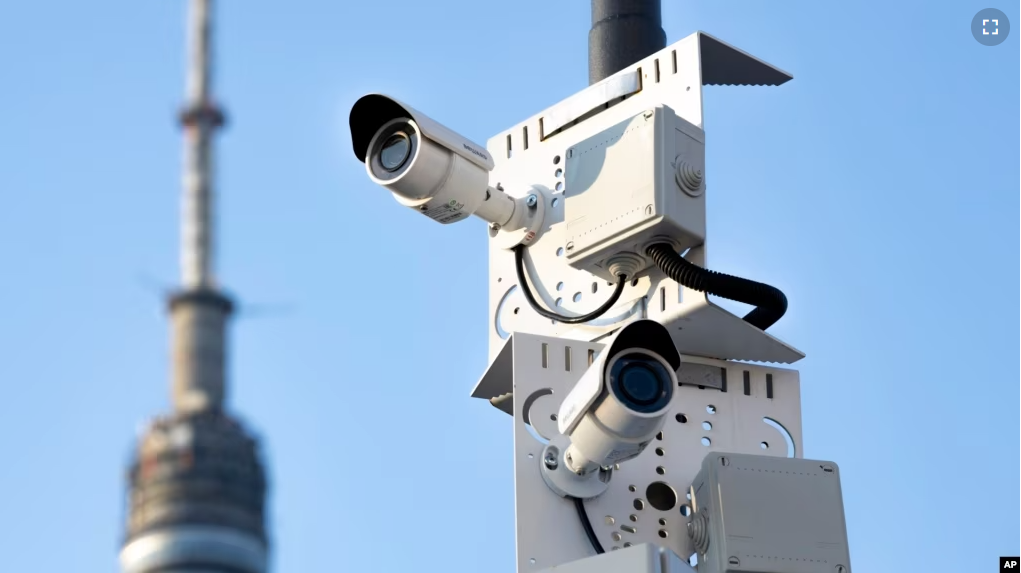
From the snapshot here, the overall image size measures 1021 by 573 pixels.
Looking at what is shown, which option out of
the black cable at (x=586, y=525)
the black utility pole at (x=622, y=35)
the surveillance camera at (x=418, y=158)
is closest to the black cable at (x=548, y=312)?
the surveillance camera at (x=418, y=158)

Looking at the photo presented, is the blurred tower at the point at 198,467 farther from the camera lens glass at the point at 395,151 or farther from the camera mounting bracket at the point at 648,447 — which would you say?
the camera mounting bracket at the point at 648,447

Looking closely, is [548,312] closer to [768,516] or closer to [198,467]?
[768,516]

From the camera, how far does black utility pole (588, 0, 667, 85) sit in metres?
6.61

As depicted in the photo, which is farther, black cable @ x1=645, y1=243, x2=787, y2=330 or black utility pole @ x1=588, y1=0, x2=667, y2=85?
black utility pole @ x1=588, y1=0, x2=667, y2=85

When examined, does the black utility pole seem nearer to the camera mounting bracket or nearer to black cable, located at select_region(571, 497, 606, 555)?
the camera mounting bracket

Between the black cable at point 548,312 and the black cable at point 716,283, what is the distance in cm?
25

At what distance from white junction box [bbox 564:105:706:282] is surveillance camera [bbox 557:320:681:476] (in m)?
0.83

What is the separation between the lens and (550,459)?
5.26m

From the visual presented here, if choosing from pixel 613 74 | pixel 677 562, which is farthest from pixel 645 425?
pixel 613 74

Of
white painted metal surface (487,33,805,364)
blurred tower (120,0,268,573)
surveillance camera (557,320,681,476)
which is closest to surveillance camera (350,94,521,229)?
white painted metal surface (487,33,805,364)

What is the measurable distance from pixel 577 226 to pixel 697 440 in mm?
787

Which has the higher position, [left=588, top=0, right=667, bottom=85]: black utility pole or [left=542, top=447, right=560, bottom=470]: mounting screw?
[left=588, top=0, right=667, bottom=85]: black utility pole

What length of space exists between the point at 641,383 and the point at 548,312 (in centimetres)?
144

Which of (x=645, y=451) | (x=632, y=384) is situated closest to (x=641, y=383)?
(x=632, y=384)
